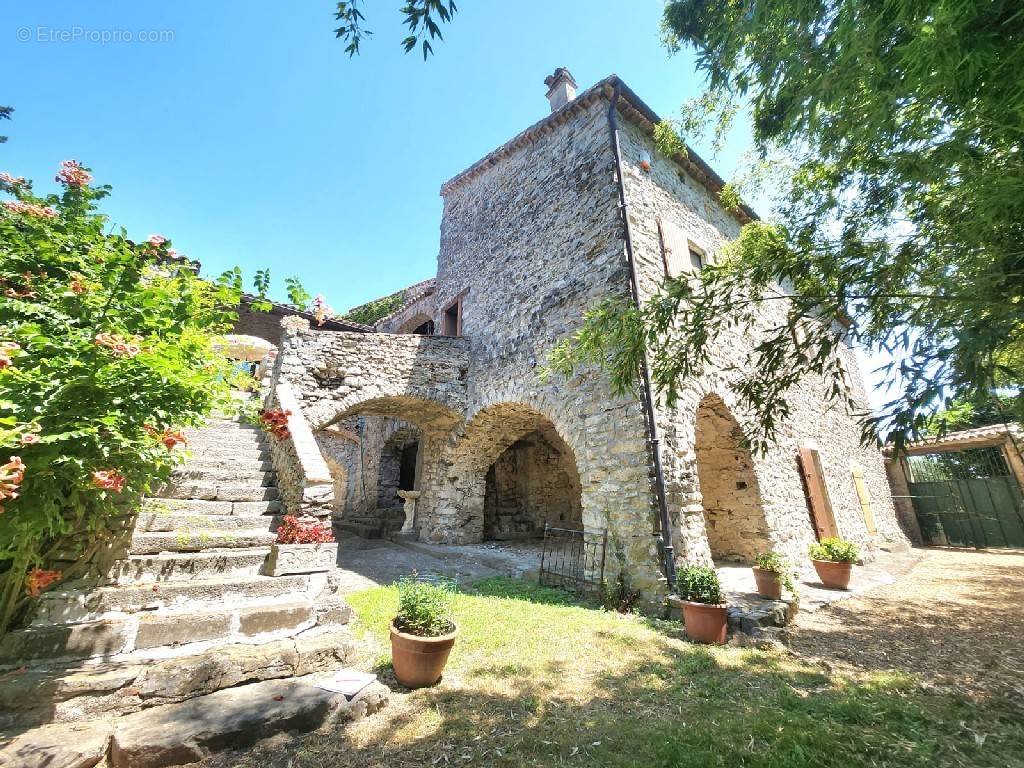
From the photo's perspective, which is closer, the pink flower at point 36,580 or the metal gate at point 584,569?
the pink flower at point 36,580

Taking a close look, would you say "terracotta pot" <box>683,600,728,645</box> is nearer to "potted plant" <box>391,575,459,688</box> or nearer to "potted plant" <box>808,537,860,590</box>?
"potted plant" <box>391,575,459,688</box>

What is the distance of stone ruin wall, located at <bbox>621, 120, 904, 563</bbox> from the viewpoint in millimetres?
5625

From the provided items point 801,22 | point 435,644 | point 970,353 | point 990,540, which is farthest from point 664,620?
point 990,540

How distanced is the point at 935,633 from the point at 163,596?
7.77 meters

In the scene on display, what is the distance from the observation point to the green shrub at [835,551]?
20.9 feet

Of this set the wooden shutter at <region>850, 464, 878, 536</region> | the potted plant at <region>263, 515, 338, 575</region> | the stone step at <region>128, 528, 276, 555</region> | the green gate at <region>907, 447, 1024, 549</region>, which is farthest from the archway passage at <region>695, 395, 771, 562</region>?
the green gate at <region>907, 447, 1024, 549</region>

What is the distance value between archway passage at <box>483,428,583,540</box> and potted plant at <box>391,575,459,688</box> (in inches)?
296

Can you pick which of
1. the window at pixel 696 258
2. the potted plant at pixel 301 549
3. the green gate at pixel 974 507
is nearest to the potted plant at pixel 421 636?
the potted plant at pixel 301 549

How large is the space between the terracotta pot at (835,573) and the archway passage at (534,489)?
5.26 meters

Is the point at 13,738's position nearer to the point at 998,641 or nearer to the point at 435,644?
the point at 435,644

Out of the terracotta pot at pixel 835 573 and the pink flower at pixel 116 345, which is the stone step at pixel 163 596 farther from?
the terracotta pot at pixel 835 573

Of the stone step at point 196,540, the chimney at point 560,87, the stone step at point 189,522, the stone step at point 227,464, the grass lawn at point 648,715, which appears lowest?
the grass lawn at point 648,715

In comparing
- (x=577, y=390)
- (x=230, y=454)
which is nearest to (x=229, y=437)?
(x=230, y=454)

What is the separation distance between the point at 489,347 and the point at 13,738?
7246 millimetres
